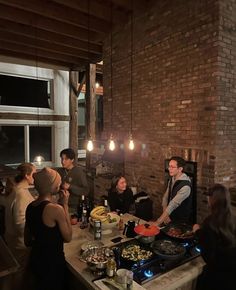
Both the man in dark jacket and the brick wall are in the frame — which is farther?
the man in dark jacket

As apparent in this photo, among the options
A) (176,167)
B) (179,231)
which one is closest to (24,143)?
(176,167)

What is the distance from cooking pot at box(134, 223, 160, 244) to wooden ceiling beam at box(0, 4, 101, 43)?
4.39 m

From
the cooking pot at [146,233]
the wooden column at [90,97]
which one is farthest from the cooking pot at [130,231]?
the wooden column at [90,97]

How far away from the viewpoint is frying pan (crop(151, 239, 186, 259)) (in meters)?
2.26

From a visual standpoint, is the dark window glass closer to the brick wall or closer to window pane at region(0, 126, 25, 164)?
window pane at region(0, 126, 25, 164)

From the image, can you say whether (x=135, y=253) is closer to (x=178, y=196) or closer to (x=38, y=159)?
(x=178, y=196)

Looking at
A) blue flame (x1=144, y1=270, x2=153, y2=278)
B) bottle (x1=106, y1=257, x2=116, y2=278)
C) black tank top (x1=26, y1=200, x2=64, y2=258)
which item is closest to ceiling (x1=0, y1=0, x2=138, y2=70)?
black tank top (x1=26, y1=200, x2=64, y2=258)

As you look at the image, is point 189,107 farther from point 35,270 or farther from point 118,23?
point 35,270

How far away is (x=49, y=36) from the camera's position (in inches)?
221

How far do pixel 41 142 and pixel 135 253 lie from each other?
231 inches

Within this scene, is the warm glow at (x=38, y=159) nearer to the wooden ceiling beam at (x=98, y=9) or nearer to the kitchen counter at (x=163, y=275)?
the wooden ceiling beam at (x=98, y=9)

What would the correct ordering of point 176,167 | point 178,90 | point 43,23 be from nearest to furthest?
point 176,167
point 178,90
point 43,23

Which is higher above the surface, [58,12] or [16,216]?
[58,12]

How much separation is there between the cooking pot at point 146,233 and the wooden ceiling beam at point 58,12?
4.03 meters
